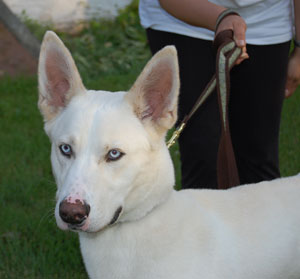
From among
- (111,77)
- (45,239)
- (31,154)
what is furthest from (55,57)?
(111,77)

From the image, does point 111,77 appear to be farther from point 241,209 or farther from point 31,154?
point 241,209

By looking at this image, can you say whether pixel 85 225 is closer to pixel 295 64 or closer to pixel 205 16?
pixel 205 16

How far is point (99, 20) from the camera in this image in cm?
921

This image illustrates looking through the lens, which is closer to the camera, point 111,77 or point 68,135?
point 68,135

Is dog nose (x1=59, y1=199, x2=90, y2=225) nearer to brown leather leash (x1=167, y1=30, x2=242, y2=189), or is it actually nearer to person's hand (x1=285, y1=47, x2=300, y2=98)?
brown leather leash (x1=167, y1=30, x2=242, y2=189)

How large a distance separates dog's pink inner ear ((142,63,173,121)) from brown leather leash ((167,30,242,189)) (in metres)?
0.33

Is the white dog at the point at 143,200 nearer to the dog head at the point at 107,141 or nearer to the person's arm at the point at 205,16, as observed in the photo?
the dog head at the point at 107,141

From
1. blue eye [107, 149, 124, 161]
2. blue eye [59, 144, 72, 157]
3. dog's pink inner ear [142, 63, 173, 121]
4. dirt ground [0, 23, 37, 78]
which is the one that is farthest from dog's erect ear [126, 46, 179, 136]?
dirt ground [0, 23, 37, 78]

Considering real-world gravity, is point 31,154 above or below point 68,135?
below

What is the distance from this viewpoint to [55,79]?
2.83m

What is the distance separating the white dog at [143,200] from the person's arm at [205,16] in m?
0.51

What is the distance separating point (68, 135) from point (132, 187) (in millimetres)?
361

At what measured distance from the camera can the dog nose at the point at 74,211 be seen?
7.55 ft

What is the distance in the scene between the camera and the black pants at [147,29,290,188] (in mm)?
3297
